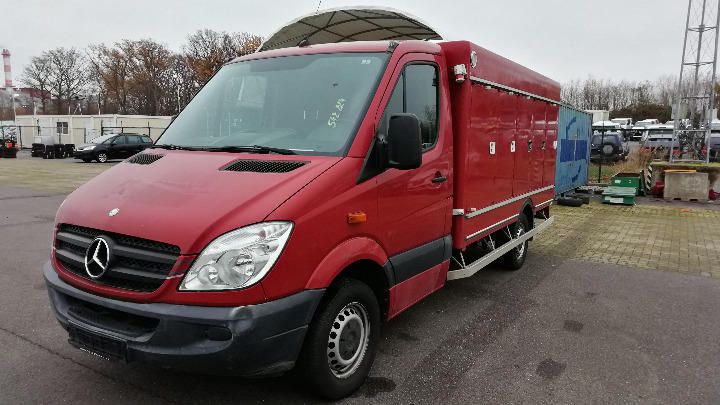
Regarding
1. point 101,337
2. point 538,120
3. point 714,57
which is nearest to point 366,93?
point 101,337

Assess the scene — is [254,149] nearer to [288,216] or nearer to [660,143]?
[288,216]

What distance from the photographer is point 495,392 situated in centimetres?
347

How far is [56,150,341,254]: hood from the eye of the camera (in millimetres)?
2678

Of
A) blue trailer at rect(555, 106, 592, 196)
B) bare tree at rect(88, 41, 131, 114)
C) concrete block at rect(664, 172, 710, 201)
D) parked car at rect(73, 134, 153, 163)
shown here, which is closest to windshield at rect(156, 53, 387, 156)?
blue trailer at rect(555, 106, 592, 196)

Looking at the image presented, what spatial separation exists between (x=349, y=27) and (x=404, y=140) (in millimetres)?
2925

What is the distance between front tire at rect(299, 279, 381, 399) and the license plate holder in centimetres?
102

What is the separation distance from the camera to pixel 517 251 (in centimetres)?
673

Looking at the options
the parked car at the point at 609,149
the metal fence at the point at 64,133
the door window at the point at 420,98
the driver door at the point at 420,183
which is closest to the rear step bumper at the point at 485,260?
the driver door at the point at 420,183

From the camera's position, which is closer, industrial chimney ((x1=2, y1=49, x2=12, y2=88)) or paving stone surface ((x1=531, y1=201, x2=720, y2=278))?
paving stone surface ((x1=531, y1=201, x2=720, y2=278))

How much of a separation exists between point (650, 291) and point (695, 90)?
16.4 m

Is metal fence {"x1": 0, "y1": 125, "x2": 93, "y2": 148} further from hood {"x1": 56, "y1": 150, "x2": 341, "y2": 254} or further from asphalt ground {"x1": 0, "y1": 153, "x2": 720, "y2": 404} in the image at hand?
hood {"x1": 56, "y1": 150, "x2": 341, "y2": 254}

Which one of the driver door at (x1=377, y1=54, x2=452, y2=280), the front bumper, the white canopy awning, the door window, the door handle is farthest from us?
the white canopy awning

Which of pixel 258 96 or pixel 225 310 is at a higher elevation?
pixel 258 96

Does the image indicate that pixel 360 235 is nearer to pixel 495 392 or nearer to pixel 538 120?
pixel 495 392
